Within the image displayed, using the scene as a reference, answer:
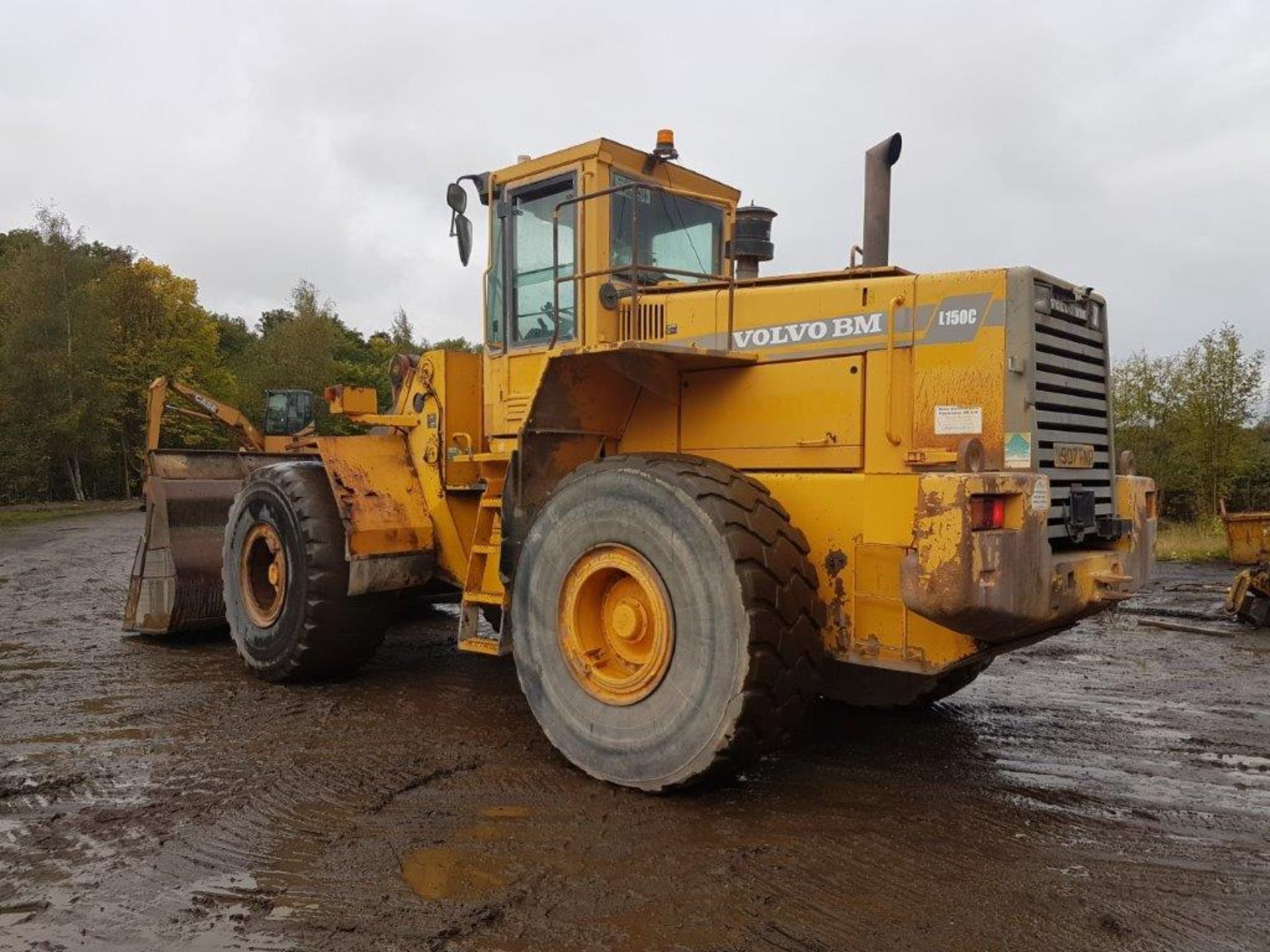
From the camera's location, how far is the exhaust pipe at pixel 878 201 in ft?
16.6

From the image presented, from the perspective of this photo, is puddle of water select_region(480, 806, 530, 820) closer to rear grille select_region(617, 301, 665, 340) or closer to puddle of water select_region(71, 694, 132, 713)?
rear grille select_region(617, 301, 665, 340)

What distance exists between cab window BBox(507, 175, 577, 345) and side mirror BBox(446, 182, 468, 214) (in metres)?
0.33

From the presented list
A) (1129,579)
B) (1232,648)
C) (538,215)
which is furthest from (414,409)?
(1232,648)

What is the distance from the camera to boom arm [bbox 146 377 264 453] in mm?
8891

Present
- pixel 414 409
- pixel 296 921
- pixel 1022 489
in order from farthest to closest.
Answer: pixel 414 409, pixel 1022 489, pixel 296 921

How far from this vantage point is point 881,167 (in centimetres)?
508

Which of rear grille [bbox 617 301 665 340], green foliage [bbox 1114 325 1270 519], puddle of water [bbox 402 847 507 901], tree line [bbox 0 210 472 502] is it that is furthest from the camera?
tree line [bbox 0 210 472 502]

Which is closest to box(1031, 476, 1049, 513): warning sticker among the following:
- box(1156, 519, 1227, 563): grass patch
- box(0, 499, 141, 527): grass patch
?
box(1156, 519, 1227, 563): grass patch

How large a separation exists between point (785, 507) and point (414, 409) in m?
3.07

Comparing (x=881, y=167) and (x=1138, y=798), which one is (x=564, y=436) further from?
(x=1138, y=798)

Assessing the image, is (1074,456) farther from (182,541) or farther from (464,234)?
(182,541)

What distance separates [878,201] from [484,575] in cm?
300

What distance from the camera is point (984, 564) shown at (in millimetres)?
3482

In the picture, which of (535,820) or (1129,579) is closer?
(535,820)
